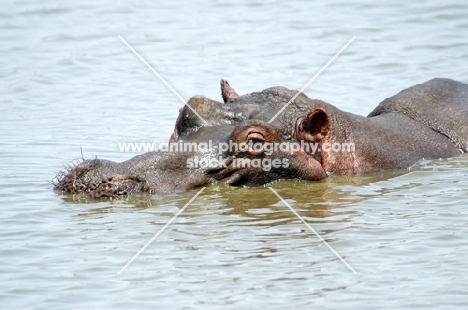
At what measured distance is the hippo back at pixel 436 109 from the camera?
12.1 metres

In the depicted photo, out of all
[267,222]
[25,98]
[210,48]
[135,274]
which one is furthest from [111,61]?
[135,274]

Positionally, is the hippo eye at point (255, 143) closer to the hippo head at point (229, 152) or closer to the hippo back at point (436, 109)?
the hippo head at point (229, 152)

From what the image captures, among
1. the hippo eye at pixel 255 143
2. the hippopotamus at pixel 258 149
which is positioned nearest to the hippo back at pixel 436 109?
the hippopotamus at pixel 258 149

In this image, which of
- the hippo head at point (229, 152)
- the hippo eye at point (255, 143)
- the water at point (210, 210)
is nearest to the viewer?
the water at point (210, 210)

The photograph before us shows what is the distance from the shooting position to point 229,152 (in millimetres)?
10211

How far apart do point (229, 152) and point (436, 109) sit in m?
3.38

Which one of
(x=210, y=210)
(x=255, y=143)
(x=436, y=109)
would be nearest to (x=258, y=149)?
(x=255, y=143)

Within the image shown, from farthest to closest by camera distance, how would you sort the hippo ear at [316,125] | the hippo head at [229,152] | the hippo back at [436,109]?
the hippo back at [436,109], the hippo ear at [316,125], the hippo head at [229,152]

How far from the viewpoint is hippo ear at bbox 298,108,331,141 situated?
10.4m

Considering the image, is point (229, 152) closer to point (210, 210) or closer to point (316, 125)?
point (210, 210)

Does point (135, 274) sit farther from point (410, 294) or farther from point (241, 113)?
point (241, 113)

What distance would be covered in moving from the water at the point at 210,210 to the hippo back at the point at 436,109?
0.40 meters

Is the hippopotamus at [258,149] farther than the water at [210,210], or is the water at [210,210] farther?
the hippopotamus at [258,149]

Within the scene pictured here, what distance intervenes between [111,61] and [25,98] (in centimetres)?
378
